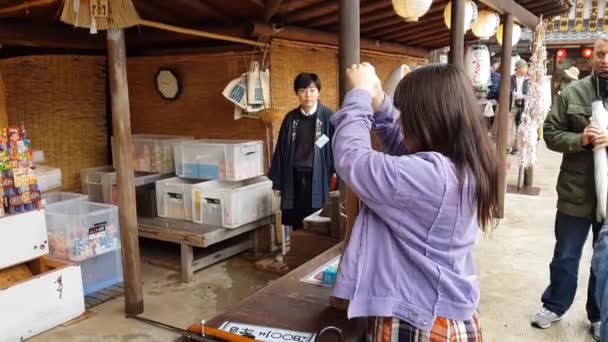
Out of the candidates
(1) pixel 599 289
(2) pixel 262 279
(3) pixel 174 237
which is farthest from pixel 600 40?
(3) pixel 174 237

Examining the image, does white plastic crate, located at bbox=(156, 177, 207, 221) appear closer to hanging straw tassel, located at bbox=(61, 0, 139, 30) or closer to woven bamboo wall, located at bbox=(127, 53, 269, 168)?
woven bamboo wall, located at bbox=(127, 53, 269, 168)

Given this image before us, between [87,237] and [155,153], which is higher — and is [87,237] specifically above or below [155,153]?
below

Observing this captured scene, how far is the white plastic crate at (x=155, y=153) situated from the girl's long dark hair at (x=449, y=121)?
18.2ft

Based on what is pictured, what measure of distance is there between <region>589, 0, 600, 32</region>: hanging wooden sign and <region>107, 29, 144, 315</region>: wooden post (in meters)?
15.5

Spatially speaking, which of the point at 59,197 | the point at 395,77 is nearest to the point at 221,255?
the point at 59,197

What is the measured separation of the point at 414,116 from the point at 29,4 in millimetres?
4624

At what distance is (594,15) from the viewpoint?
15336 mm

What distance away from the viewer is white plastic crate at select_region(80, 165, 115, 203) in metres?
7.02

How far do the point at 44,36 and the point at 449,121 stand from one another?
6.11 metres

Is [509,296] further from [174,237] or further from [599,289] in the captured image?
[174,237]

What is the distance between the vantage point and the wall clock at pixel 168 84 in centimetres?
726

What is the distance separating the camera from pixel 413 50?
34.7ft

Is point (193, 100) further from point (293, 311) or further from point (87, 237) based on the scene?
point (293, 311)

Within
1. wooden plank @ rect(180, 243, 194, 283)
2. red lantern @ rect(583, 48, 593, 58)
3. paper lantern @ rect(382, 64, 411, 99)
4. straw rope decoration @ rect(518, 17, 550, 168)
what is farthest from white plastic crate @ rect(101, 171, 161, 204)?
red lantern @ rect(583, 48, 593, 58)
